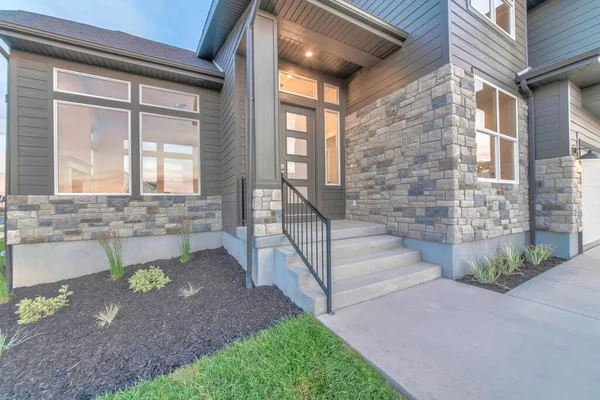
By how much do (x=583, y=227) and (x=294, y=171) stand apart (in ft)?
19.1

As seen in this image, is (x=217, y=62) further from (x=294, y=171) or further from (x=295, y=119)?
(x=294, y=171)

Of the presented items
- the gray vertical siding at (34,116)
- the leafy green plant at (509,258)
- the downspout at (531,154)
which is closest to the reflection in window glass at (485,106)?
the downspout at (531,154)

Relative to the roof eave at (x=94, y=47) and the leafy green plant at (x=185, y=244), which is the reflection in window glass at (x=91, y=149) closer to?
the roof eave at (x=94, y=47)

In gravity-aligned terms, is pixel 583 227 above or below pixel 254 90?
below

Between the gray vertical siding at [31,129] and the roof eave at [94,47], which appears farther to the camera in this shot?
the gray vertical siding at [31,129]

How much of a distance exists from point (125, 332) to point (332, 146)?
4526mm

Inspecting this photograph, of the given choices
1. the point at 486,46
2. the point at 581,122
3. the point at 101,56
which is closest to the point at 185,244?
the point at 101,56

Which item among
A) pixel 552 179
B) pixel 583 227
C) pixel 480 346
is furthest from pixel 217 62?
pixel 583 227

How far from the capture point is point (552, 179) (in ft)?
15.0

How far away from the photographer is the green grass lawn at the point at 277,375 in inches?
61.7

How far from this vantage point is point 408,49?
4.01m

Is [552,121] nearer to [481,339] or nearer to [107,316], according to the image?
[481,339]

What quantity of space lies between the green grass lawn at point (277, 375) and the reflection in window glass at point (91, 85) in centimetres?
488

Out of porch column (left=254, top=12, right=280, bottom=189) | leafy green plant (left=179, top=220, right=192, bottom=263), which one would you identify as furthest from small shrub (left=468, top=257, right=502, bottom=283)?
leafy green plant (left=179, top=220, right=192, bottom=263)
